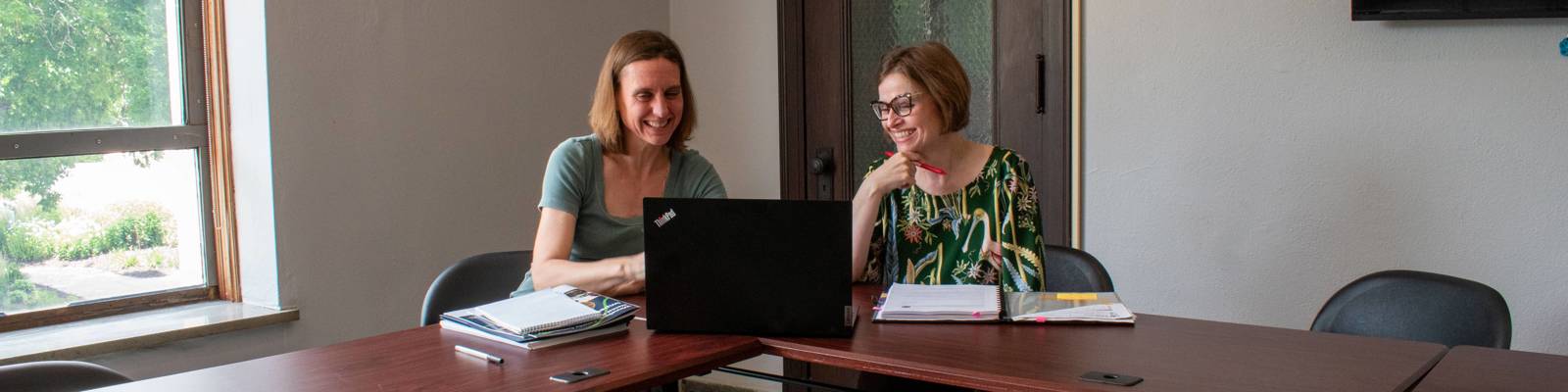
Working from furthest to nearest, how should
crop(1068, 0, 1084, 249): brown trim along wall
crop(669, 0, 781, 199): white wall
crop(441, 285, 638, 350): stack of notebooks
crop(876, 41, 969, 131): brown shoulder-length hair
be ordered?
crop(669, 0, 781, 199): white wall
crop(1068, 0, 1084, 249): brown trim along wall
crop(876, 41, 969, 131): brown shoulder-length hair
crop(441, 285, 638, 350): stack of notebooks

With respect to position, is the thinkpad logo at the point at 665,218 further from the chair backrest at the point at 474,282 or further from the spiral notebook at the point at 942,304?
the chair backrest at the point at 474,282

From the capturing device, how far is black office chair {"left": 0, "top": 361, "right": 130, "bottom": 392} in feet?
6.56

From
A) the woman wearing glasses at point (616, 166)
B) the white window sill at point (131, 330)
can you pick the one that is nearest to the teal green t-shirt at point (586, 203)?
the woman wearing glasses at point (616, 166)

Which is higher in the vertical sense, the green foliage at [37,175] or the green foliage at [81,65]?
the green foliage at [81,65]

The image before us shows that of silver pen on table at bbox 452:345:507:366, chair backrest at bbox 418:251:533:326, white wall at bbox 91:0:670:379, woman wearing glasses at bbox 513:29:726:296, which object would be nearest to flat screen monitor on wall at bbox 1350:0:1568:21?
woman wearing glasses at bbox 513:29:726:296

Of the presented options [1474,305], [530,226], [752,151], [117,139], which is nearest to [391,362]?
[117,139]

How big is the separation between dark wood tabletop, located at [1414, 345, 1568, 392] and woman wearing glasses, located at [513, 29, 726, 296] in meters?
1.41

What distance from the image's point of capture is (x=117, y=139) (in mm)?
3176

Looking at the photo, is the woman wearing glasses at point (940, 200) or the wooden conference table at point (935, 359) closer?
the wooden conference table at point (935, 359)

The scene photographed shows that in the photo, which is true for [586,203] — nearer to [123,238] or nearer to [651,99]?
[651,99]

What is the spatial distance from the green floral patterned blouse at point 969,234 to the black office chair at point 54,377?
1.40 meters

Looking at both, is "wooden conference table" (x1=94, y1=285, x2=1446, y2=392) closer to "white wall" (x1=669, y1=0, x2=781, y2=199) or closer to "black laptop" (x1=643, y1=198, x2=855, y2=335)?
"black laptop" (x1=643, y1=198, x2=855, y2=335)

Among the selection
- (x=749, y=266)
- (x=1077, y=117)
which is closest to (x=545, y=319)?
(x=749, y=266)

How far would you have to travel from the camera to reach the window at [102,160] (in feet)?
9.92
